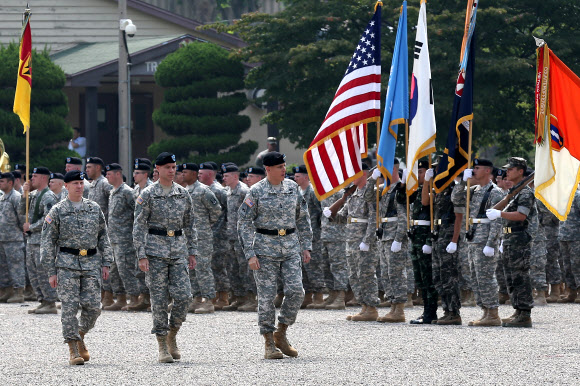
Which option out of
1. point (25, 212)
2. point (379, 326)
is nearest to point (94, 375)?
point (379, 326)

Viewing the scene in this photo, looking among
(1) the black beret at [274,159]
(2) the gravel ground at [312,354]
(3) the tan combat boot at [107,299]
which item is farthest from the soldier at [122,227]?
(1) the black beret at [274,159]

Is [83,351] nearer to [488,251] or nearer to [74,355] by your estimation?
[74,355]

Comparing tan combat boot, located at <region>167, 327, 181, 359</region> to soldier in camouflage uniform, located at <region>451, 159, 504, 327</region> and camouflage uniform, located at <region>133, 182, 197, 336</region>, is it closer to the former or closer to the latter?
camouflage uniform, located at <region>133, 182, 197, 336</region>

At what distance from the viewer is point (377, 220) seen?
1516cm

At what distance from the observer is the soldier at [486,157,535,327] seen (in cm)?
1443

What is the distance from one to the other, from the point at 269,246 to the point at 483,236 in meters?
4.12

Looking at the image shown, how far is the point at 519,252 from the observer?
14.6 metres

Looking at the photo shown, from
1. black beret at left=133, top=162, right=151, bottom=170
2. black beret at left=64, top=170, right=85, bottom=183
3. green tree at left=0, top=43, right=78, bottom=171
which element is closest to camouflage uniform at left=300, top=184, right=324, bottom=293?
black beret at left=133, top=162, right=151, bottom=170

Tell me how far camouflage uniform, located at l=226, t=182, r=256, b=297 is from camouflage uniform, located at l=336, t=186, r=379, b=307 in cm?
173

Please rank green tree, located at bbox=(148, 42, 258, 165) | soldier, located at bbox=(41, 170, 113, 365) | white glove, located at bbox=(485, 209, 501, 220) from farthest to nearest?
1. green tree, located at bbox=(148, 42, 258, 165)
2. white glove, located at bbox=(485, 209, 501, 220)
3. soldier, located at bbox=(41, 170, 113, 365)

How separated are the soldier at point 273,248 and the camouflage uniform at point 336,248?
587 cm

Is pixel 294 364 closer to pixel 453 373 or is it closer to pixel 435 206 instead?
pixel 453 373

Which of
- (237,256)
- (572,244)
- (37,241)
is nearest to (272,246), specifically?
(237,256)

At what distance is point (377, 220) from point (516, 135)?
18.3 metres
